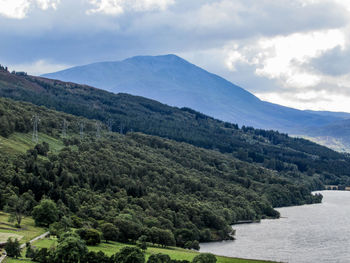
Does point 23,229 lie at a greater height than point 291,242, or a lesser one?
greater

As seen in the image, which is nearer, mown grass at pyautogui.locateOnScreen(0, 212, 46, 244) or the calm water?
mown grass at pyautogui.locateOnScreen(0, 212, 46, 244)

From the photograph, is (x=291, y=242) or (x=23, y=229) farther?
(x=291, y=242)

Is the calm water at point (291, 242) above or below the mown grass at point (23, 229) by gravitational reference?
below

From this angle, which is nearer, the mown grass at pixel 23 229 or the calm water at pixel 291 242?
the mown grass at pixel 23 229

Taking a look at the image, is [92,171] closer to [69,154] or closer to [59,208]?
[69,154]

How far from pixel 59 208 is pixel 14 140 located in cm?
7118

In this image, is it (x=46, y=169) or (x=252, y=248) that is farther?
(x=46, y=169)

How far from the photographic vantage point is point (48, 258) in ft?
274

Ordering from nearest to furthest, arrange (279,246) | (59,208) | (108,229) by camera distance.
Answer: (108,229), (59,208), (279,246)

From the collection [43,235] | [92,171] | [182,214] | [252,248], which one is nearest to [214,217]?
[182,214]

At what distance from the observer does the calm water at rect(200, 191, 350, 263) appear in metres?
132

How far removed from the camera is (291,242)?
15325 cm

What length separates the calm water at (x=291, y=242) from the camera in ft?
433

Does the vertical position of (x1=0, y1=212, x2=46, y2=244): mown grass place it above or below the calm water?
above
